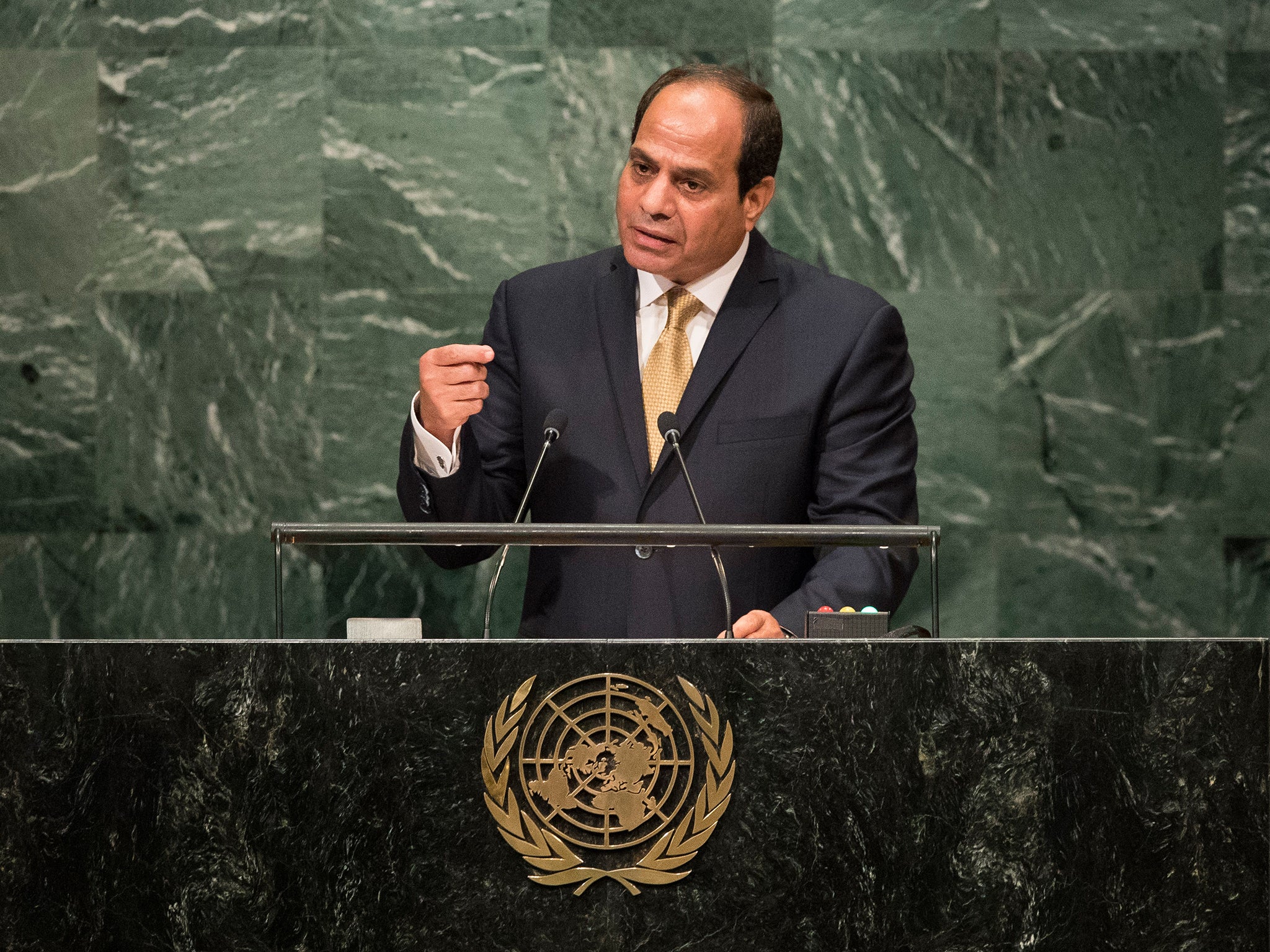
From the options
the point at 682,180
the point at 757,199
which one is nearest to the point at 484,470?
the point at 682,180

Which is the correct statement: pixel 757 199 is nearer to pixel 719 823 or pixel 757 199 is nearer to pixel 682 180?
pixel 682 180

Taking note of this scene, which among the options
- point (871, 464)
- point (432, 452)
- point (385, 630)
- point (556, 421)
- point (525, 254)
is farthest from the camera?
point (525, 254)

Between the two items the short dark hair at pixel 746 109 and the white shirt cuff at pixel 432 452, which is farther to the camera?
the short dark hair at pixel 746 109

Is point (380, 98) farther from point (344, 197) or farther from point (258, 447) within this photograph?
point (258, 447)

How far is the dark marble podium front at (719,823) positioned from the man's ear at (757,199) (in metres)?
1.30

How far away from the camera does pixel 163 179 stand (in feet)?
13.6

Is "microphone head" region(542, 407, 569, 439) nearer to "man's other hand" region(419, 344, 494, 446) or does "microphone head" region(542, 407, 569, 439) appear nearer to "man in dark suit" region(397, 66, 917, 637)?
"man's other hand" region(419, 344, 494, 446)

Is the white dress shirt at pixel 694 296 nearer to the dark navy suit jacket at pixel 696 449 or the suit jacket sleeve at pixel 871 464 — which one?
the dark navy suit jacket at pixel 696 449

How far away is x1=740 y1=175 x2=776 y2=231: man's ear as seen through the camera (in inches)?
109

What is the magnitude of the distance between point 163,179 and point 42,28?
564 mm

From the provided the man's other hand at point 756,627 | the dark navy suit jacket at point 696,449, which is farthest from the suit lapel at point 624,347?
the man's other hand at point 756,627

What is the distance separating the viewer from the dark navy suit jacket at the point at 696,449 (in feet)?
8.42

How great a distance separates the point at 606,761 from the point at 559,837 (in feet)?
0.34

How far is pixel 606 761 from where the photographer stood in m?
1.66
